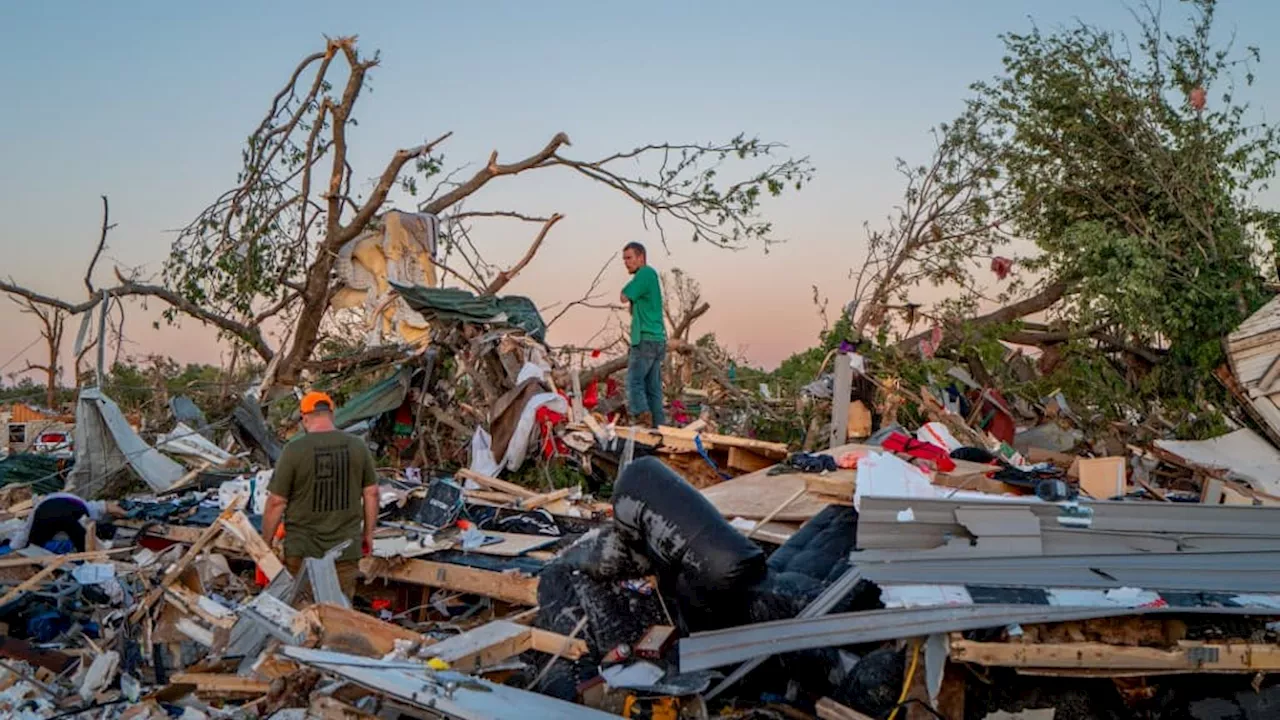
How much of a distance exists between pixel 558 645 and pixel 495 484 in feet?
15.3

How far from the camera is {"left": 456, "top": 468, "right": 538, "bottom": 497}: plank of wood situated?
9.34m

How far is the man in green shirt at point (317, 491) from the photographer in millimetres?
6066

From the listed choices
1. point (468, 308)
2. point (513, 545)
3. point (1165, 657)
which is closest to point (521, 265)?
point (468, 308)

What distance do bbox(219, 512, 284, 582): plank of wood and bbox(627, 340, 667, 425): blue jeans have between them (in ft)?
13.9

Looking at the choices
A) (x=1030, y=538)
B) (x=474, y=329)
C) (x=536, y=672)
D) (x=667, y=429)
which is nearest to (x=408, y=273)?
(x=474, y=329)

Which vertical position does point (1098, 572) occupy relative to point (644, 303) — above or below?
below

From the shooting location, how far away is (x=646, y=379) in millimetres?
10508

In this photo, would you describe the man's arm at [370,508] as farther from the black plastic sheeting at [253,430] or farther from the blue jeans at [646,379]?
the black plastic sheeting at [253,430]

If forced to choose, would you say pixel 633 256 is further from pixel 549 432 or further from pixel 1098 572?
pixel 1098 572

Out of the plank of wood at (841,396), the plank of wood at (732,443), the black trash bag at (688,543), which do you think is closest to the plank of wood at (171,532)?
the plank of wood at (732,443)

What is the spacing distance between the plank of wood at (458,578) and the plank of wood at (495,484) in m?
1.79

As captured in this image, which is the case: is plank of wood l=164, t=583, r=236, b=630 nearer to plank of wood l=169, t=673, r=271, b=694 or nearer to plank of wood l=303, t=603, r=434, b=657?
plank of wood l=169, t=673, r=271, b=694

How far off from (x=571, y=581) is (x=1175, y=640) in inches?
102

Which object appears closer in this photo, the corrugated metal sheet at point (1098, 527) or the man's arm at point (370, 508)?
the corrugated metal sheet at point (1098, 527)
